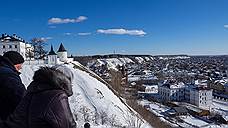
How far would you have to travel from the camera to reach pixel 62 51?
117 feet

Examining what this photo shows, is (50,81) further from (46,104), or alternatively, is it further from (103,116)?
(103,116)

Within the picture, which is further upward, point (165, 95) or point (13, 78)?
point (13, 78)

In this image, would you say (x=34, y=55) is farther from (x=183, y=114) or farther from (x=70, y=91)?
(x=70, y=91)

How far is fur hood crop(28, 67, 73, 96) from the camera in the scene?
1.91 m

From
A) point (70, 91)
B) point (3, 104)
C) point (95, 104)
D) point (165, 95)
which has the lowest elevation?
point (165, 95)

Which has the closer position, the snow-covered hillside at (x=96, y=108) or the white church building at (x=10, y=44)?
the snow-covered hillside at (x=96, y=108)

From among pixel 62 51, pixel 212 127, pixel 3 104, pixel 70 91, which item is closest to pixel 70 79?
pixel 70 91

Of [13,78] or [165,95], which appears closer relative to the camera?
[13,78]

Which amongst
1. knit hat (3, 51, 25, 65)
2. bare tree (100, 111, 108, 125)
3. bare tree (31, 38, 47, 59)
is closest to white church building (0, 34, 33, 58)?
bare tree (31, 38, 47, 59)

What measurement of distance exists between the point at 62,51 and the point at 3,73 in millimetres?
33500

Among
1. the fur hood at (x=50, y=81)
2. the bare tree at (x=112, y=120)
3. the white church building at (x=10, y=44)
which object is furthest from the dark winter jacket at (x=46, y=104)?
the white church building at (x=10, y=44)

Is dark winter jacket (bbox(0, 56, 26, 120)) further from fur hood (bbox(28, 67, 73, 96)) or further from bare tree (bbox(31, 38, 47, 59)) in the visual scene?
bare tree (bbox(31, 38, 47, 59))

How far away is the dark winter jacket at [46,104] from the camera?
1782 millimetres

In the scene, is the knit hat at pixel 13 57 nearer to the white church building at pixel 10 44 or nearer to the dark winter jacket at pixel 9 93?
the dark winter jacket at pixel 9 93
